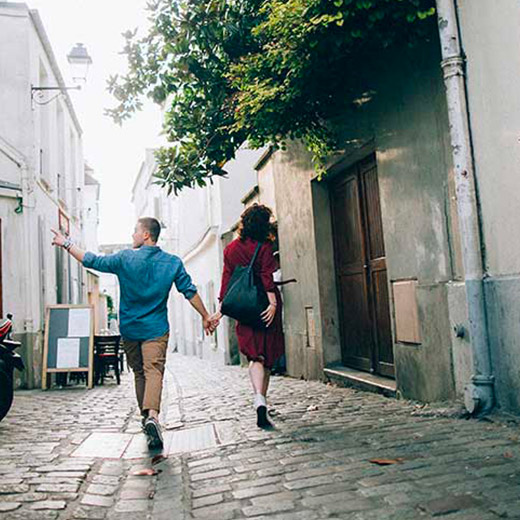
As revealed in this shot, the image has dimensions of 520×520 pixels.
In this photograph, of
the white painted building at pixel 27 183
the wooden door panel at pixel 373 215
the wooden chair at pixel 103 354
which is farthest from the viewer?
the wooden chair at pixel 103 354

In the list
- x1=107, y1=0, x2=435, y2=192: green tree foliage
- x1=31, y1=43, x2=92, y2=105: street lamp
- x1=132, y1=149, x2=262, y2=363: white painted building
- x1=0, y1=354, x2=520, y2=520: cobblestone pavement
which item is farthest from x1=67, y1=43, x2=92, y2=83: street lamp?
x1=0, y1=354, x2=520, y2=520: cobblestone pavement

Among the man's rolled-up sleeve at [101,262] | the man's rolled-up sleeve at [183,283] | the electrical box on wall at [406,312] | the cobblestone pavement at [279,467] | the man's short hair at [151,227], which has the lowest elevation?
the cobblestone pavement at [279,467]

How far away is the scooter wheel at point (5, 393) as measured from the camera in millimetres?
6023

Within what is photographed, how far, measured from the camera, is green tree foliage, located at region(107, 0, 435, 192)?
5.11m

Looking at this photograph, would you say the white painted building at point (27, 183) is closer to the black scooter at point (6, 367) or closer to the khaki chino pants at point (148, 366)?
the black scooter at point (6, 367)

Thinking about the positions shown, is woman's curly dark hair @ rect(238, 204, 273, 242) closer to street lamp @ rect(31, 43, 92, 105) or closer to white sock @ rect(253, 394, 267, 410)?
white sock @ rect(253, 394, 267, 410)

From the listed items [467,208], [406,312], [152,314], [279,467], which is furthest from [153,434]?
[467,208]

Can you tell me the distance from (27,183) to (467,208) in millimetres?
8282

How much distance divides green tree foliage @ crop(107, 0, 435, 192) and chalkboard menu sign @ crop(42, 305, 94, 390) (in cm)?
366

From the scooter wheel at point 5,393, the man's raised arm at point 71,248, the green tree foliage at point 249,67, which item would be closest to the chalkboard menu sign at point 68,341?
the green tree foliage at point 249,67

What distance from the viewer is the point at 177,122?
7.95 metres

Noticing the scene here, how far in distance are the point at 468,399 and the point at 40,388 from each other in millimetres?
7711

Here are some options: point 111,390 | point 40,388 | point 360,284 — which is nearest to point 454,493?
point 360,284

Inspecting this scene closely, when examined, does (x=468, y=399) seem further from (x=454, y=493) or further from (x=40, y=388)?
(x=40, y=388)
